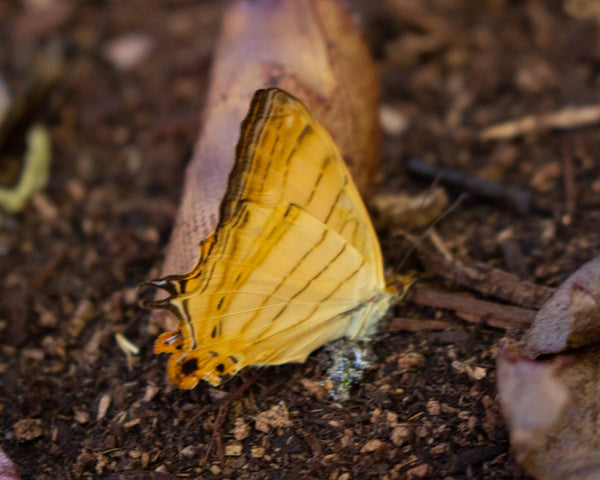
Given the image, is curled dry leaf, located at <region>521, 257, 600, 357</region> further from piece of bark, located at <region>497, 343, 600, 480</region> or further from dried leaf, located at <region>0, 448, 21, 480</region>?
dried leaf, located at <region>0, 448, 21, 480</region>

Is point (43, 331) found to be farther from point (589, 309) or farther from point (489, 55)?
point (489, 55)

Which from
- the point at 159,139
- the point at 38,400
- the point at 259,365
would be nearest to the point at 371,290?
the point at 259,365

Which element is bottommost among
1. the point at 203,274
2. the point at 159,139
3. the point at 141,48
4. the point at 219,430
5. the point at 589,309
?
the point at 219,430

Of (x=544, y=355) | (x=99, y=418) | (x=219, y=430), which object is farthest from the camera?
(x=99, y=418)

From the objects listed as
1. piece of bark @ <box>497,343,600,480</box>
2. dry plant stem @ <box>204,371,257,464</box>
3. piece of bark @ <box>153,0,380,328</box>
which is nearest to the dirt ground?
dry plant stem @ <box>204,371,257,464</box>

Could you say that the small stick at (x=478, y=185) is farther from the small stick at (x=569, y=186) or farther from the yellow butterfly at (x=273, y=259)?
the yellow butterfly at (x=273, y=259)

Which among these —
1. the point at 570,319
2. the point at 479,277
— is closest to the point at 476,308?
the point at 479,277
